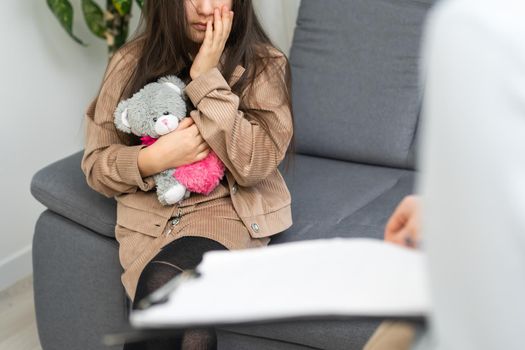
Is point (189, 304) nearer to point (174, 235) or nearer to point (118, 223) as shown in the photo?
point (174, 235)

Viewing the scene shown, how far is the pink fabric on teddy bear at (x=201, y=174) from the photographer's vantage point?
4.72ft

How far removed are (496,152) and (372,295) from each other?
0.20 m

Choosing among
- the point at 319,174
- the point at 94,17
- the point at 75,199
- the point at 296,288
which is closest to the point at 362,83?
the point at 319,174

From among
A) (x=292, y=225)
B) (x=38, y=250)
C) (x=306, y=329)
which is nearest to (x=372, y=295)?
(x=306, y=329)

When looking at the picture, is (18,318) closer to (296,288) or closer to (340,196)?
(340,196)

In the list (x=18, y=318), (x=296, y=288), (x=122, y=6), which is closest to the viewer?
(x=296, y=288)

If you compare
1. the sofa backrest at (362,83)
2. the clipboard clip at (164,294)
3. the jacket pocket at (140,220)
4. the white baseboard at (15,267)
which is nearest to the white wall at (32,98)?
the white baseboard at (15,267)

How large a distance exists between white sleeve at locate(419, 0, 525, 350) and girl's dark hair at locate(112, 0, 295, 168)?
1010 millimetres

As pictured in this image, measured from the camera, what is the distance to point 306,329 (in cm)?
138

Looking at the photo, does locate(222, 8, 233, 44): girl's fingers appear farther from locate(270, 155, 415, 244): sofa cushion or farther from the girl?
locate(270, 155, 415, 244): sofa cushion

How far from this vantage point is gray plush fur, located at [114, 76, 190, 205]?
56.7 inches

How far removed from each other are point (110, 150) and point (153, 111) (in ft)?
0.50

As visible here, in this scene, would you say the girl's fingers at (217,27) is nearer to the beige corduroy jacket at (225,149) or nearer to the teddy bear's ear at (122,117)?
the beige corduroy jacket at (225,149)

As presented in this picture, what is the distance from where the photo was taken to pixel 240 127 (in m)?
1.43
